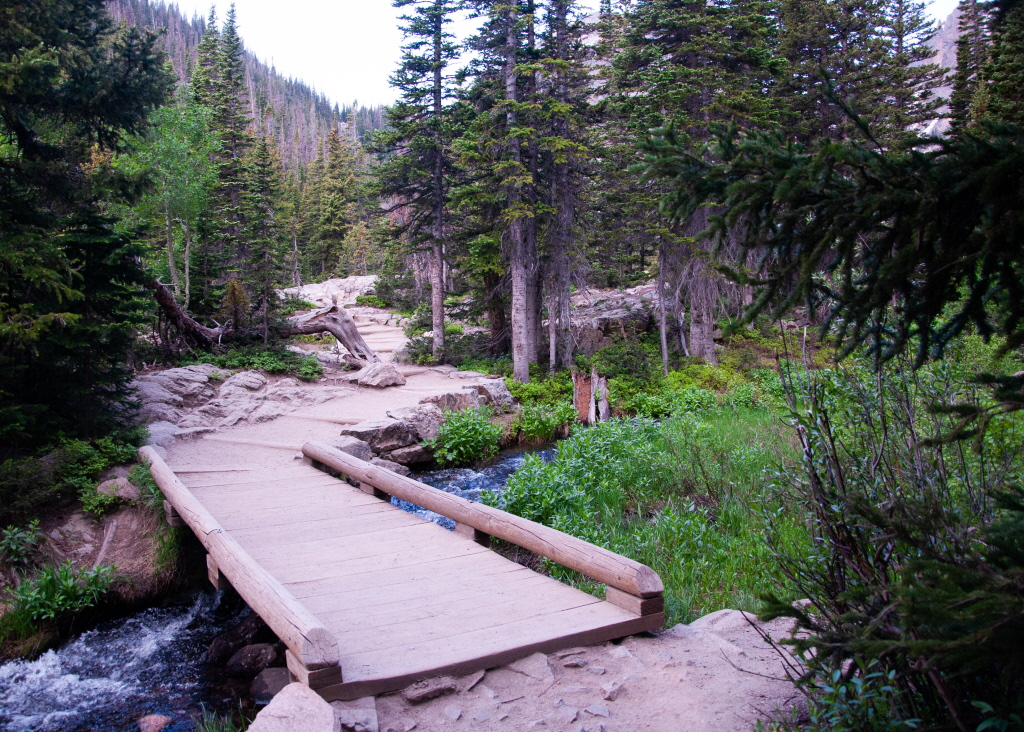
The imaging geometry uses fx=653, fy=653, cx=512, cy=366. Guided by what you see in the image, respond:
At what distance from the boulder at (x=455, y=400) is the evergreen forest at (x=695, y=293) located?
3.82ft

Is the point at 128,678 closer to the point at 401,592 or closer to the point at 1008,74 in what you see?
the point at 401,592

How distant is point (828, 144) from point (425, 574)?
14.9 feet

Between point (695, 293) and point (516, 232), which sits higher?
point (516, 232)

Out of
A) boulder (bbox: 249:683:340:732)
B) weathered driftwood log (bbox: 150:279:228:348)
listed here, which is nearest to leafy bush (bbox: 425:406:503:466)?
weathered driftwood log (bbox: 150:279:228:348)

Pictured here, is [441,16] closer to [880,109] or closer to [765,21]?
[765,21]

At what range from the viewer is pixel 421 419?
12.8 metres

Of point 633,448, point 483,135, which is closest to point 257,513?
point 633,448

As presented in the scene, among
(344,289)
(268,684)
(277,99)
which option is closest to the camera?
(268,684)

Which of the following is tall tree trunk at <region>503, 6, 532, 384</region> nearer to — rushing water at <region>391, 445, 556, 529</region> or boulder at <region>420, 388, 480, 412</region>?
boulder at <region>420, 388, 480, 412</region>

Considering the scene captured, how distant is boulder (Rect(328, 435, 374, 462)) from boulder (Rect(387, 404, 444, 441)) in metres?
1.39

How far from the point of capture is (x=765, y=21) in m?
18.2

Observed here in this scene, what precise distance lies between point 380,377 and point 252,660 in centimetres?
1095

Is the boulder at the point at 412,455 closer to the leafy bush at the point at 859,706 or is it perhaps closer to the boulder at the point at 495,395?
the boulder at the point at 495,395

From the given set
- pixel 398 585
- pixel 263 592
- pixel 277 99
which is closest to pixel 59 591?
pixel 263 592
